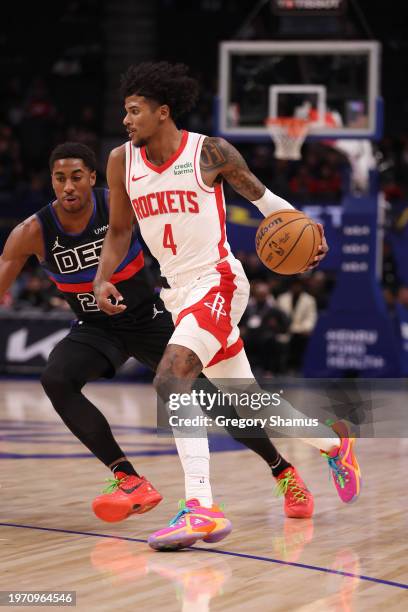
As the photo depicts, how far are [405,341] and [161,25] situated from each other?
1108 cm

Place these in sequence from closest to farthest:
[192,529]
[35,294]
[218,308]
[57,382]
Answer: [192,529] < [218,308] < [57,382] < [35,294]

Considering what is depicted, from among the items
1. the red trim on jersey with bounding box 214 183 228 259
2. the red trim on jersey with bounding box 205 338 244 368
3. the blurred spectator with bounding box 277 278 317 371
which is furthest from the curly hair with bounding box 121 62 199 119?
the blurred spectator with bounding box 277 278 317 371

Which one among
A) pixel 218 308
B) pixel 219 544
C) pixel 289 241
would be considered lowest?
pixel 219 544

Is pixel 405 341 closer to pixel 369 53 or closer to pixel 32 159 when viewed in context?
pixel 369 53

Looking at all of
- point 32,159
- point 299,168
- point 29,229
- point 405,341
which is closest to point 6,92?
point 32,159

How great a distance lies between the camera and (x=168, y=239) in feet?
15.1

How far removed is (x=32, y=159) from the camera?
63.7 feet

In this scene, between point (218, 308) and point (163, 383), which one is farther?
point (218, 308)

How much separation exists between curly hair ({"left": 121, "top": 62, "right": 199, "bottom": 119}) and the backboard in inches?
315

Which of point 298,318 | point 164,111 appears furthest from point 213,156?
point 298,318

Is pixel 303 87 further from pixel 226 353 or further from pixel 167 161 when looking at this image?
pixel 226 353

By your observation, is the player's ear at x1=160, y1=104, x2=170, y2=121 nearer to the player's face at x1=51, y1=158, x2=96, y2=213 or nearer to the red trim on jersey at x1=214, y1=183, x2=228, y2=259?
the red trim on jersey at x1=214, y1=183, x2=228, y2=259

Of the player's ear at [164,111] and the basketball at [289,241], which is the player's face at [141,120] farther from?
the basketball at [289,241]

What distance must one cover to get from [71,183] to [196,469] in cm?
158
